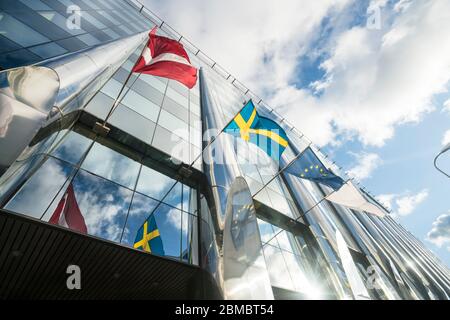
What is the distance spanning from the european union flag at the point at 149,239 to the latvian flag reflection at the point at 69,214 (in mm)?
1580

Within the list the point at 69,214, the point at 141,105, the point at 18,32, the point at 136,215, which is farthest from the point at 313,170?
the point at 18,32

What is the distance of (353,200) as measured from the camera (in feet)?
37.6

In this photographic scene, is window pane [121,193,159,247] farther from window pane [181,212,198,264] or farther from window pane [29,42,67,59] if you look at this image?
window pane [29,42,67,59]

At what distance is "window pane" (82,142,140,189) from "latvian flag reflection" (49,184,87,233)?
4.55ft

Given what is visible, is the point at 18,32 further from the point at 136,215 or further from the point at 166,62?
the point at 136,215

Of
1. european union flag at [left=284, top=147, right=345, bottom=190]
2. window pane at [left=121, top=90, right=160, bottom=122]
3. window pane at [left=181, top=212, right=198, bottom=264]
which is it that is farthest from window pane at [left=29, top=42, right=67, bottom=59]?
european union flag at [left=284, top=147, right=345, bottom=190]

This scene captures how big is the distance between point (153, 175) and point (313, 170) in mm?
6826

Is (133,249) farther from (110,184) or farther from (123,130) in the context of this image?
(123,130)

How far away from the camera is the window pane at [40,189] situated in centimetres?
593

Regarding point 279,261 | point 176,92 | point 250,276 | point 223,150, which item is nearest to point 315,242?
point 279,261

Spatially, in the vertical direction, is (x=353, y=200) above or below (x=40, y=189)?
above

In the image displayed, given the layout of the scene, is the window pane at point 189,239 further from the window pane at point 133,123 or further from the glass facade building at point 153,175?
the window pane at point 133,123

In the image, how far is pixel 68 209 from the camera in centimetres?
673

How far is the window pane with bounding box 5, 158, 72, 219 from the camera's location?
5.93 metres
